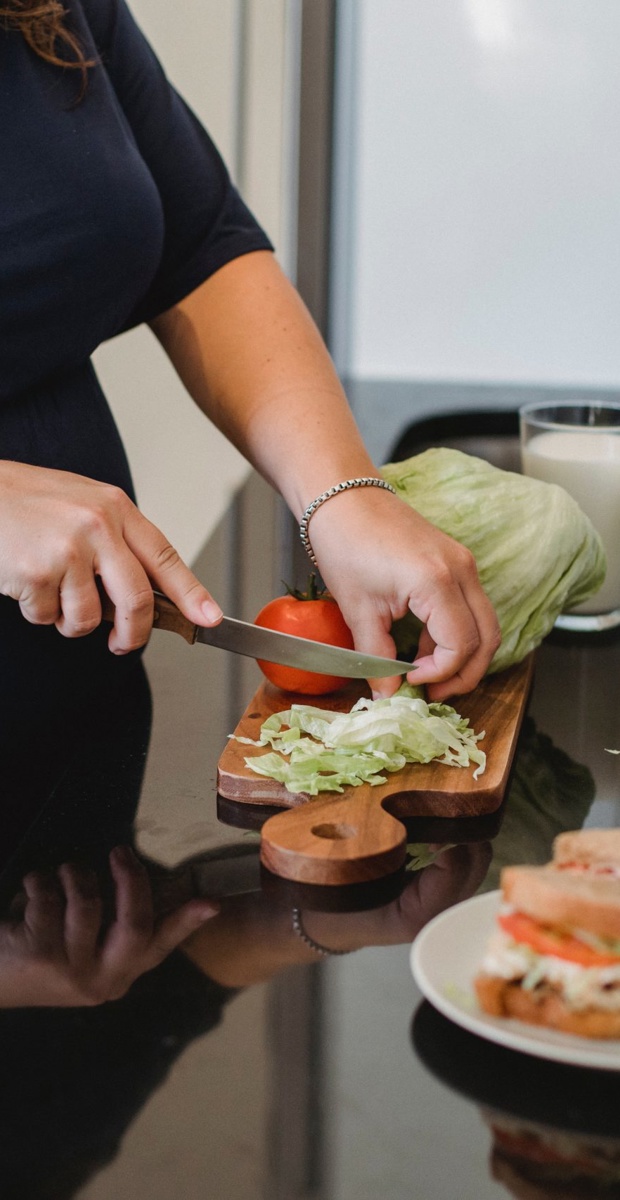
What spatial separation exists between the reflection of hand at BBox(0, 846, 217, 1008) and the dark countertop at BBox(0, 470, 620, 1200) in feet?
0.04

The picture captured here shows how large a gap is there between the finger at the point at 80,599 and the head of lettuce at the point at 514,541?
0.34 meters

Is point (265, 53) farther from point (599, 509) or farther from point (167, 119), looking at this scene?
point (599, 509)

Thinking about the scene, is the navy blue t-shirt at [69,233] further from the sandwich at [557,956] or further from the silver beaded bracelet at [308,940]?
the sandwich at [557,956]

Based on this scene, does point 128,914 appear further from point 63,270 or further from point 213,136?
point 213,136

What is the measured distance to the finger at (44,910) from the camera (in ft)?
2.38

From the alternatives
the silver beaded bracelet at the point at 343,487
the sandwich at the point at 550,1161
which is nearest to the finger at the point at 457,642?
the silver beaded bracelet at the point at 343,487

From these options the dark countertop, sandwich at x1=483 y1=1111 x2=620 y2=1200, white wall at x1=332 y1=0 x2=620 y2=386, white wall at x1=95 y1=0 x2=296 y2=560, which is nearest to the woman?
the dark countertop

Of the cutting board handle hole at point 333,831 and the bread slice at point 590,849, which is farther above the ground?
the bread slice at point 590,849

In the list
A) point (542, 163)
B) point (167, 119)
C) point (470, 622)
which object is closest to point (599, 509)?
point (470, 622)

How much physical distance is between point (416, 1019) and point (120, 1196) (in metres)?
0.19

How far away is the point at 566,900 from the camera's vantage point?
1.85 ft

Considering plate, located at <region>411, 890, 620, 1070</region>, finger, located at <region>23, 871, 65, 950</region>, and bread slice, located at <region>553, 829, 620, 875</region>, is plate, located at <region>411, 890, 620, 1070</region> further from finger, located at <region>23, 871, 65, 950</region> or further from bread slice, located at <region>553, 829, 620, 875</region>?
finger, located at <region>23, 871, 65, 950</region>

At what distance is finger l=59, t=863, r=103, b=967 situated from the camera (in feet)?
2.33

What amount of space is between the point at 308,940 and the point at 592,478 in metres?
0.80
